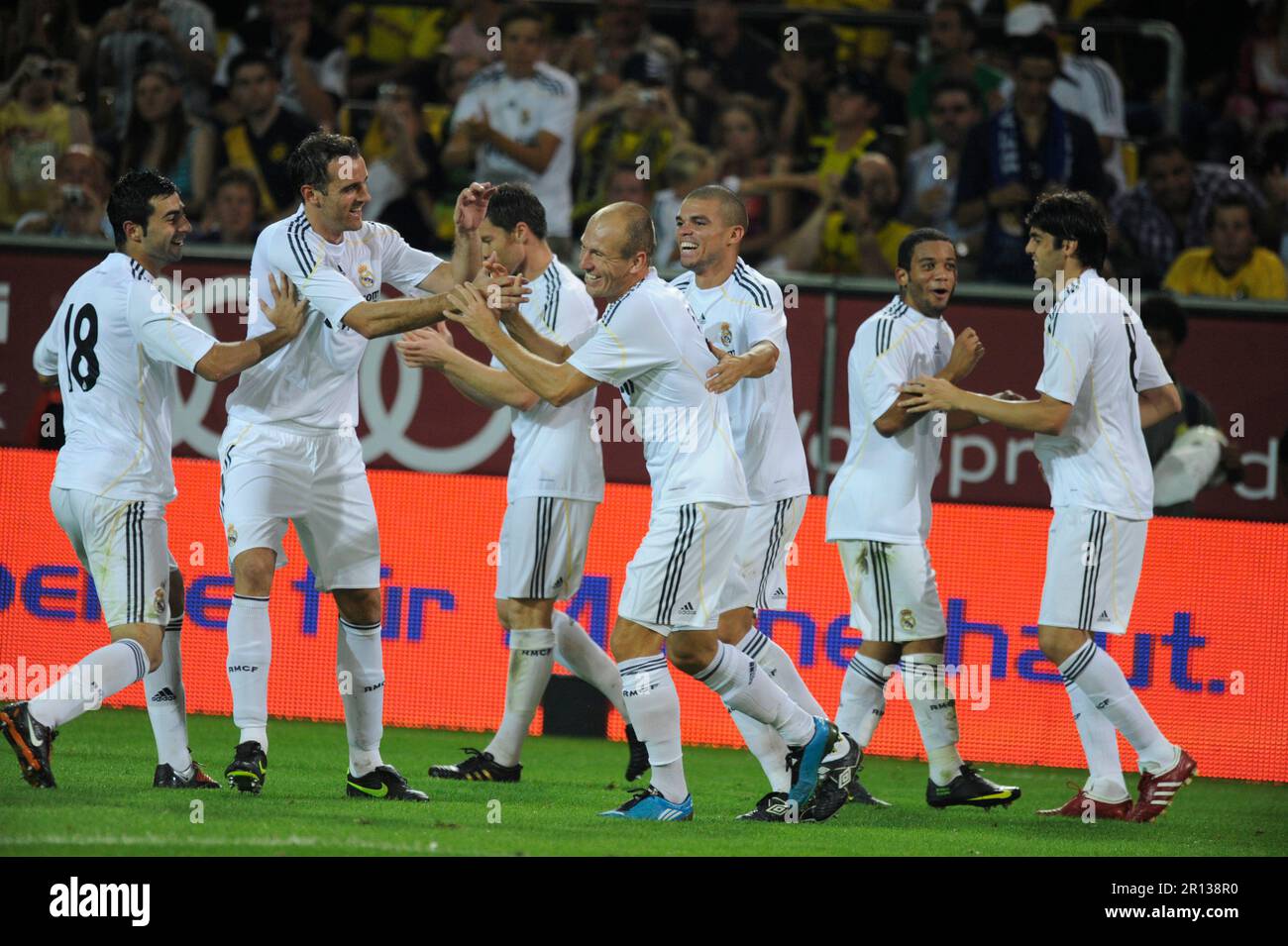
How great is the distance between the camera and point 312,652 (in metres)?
9.48

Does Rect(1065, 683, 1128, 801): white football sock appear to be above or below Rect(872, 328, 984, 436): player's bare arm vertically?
below

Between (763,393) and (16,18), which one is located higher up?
(16,18)

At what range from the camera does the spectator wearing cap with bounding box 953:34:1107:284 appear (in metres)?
11.9

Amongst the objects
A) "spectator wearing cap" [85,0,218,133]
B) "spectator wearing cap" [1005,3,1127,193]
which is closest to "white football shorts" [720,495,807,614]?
"spectator wearing cap" [1005,3,1127,193]

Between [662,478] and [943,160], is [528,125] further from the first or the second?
[662,478]

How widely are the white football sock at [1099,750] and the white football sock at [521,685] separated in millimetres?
2314

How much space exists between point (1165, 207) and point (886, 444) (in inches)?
222

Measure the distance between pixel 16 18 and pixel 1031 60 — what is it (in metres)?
7.70

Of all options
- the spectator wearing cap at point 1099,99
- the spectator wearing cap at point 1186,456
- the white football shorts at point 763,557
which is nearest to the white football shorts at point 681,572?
the white football shorts at point 763,557

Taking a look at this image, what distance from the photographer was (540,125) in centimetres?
→ 1228

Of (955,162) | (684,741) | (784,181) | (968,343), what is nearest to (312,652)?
(684,741)

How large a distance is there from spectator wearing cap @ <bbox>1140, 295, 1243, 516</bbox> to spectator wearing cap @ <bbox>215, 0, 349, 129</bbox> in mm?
6508

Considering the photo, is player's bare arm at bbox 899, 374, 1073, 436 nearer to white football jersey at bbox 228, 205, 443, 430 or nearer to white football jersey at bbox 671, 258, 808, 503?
white football jersey at bbox 671, 258, 808, 503
